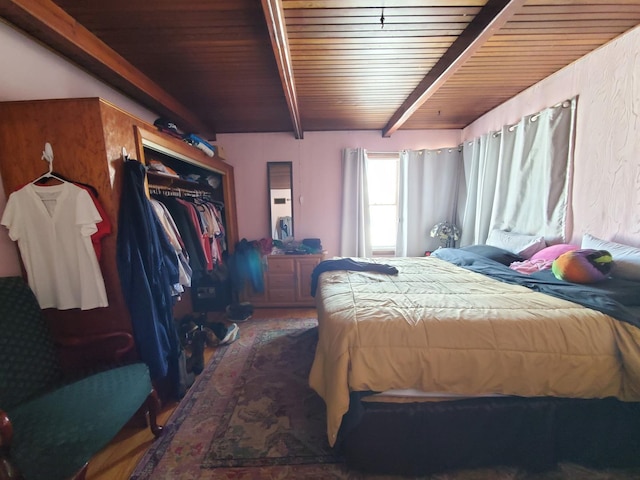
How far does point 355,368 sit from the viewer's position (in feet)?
3.66

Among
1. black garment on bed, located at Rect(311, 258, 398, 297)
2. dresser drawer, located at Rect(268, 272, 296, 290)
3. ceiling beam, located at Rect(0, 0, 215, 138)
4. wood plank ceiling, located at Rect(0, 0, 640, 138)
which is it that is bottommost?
dresser drawer, located at Rect(268, 272, 296, 290)

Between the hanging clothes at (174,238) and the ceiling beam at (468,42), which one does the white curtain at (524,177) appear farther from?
the hanging clothes at (174,238)

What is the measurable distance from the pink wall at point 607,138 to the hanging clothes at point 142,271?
321 cm

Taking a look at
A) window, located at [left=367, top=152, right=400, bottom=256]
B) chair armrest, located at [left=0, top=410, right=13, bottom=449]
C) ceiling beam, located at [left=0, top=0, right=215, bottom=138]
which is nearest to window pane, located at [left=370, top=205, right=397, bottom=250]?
window, located at [left=367, top=152, right=400, bottom=256]

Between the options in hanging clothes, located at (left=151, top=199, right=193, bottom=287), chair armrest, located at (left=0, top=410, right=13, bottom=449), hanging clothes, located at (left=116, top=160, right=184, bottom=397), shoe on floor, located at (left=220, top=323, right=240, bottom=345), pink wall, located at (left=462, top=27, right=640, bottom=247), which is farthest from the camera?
shoe on floor, located at (left=220, top=323, right=240, bottom=345)

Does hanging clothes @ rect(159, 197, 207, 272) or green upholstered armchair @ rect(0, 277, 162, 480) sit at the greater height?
hanging clothes @ rect(159, 197, 207, 272)

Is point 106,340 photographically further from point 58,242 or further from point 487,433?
point 487,433

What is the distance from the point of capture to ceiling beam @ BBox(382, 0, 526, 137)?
1.38 meters

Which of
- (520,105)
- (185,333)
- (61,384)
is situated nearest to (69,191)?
(61,384)

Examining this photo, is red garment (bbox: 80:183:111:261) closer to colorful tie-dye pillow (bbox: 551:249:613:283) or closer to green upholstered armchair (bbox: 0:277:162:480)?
green upholstered armchair (bbox: 0:277:162:480)

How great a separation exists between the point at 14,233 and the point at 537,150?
3.98 meters

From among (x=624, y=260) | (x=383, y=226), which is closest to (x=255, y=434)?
(x=624, y=260)

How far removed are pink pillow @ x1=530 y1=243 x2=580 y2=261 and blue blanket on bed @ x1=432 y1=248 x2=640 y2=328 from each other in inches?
11.8

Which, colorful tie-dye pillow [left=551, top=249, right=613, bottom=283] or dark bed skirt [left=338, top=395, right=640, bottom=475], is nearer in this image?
dark bed skirt [left=338, top=395, right=640, bottom=475]
